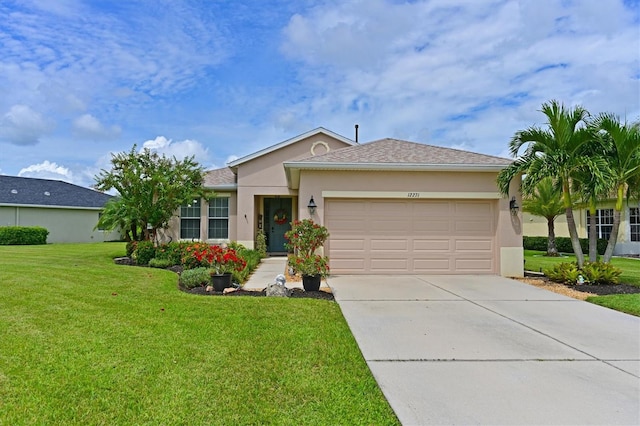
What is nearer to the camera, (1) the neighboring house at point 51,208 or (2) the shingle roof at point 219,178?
(2) the shingle roof at point 219,178

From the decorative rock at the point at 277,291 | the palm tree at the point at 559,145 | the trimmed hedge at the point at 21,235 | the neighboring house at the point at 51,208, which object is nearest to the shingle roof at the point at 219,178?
the neighboring house at the point at 51,208

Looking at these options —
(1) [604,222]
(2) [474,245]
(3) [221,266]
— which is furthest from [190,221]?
(1) [604,222]

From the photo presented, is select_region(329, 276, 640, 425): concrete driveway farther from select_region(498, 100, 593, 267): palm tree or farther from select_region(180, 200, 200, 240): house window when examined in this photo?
select_region(180, 200, 200, 240): house window

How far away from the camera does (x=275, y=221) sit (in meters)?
18.3

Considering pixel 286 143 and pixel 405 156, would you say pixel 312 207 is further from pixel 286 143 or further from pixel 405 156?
pixel 286 143

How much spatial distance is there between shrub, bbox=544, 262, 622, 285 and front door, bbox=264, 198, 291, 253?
11342mm

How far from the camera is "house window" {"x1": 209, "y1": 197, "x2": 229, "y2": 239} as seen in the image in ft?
56.9

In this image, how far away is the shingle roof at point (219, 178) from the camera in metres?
17.5

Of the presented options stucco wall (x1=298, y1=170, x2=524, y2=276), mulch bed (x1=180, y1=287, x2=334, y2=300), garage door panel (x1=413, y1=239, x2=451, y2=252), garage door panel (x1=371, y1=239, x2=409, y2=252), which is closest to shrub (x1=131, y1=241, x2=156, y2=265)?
mulch bed (x1=180, y1=287, x2=334, y2=300)

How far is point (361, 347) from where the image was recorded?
16.5ft

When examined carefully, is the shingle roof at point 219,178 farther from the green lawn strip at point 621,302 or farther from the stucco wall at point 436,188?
the green lawn strip at point 621,302

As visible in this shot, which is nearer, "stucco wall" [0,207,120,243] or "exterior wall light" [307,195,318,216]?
"exterior wall light" [307,195,318,216]

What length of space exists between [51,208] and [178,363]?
1031 inches

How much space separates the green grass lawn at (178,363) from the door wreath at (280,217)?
35.9 ft
